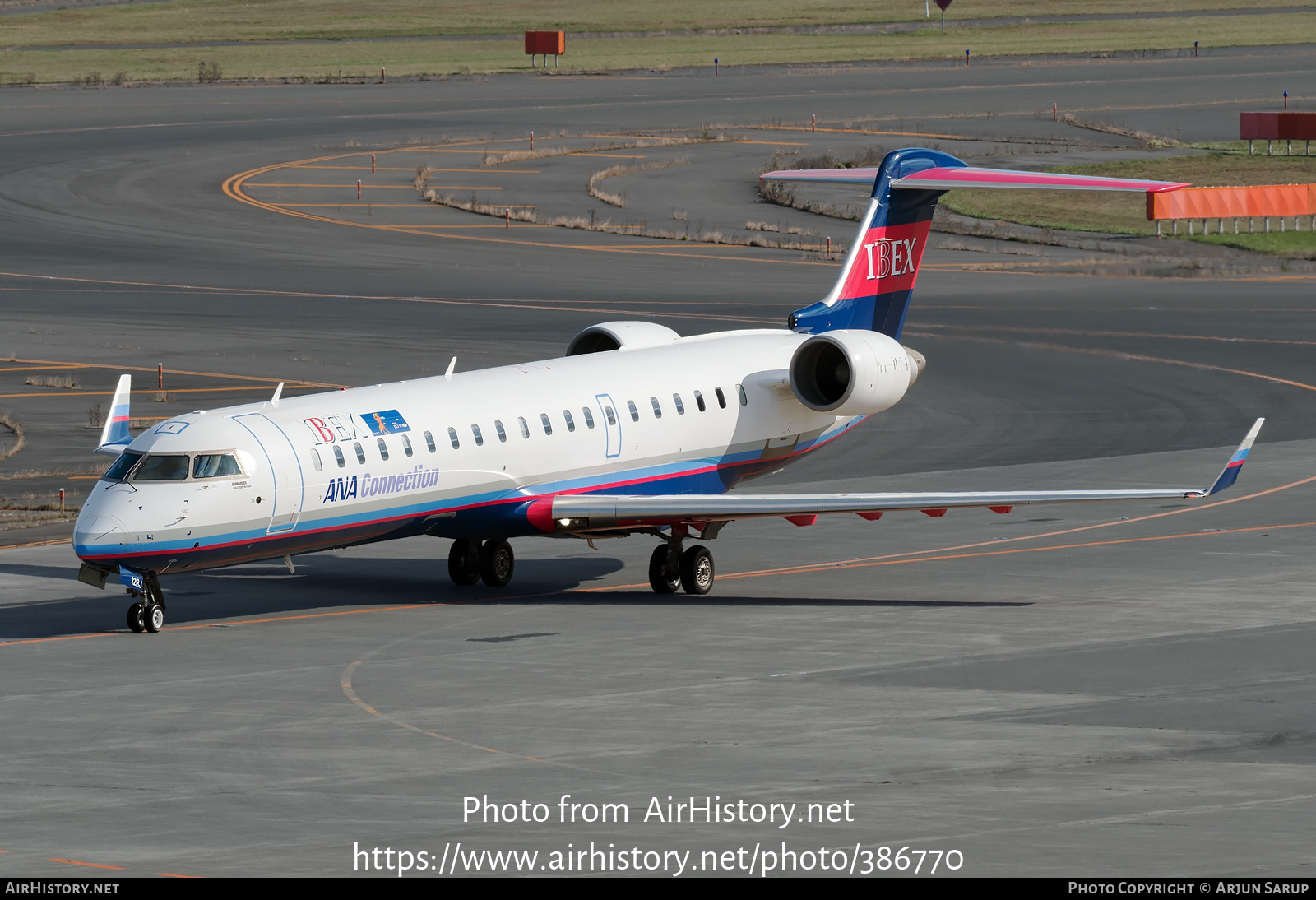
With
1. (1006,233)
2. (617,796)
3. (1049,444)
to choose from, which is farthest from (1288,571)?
(1006,233)

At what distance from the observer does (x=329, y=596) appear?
3159cm

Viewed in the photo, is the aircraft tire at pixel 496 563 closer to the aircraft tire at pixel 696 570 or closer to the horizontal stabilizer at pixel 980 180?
the aircraft tire at pixel 696 570

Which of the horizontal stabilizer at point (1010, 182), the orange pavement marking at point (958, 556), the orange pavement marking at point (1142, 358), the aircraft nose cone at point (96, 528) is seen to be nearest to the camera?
the aircraft nose cone at point (96, 528)

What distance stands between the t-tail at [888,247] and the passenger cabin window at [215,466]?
11560 millimetres

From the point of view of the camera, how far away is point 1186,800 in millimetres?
18625

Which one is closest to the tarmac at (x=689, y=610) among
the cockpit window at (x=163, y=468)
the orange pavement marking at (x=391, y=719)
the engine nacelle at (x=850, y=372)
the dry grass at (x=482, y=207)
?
the orange pavement marking at (x=391, y=719)

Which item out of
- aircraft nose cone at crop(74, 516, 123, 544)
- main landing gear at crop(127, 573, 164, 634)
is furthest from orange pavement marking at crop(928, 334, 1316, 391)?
aircraft nose cone at crop(74, 516, 123, 544)

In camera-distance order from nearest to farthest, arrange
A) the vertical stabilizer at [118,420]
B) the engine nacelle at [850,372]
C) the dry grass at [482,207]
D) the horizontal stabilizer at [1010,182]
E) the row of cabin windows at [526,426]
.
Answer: the row of cabin windows at [526,426] < the vertical stabilizer at [118,420] < the horizontal stabilizer at [1010,182] < the engine nacelle at [850,372] < the dry grass at [482,207]

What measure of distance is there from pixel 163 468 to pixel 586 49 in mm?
117309

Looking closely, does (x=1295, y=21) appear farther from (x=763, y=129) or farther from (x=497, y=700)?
(x=497, y=700)

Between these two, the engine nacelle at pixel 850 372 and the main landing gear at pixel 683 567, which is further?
the engine nacelle at pixel 850 372

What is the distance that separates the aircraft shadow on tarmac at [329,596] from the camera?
29.6 metres

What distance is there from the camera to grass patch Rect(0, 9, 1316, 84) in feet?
404

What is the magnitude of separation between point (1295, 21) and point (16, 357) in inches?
4993
